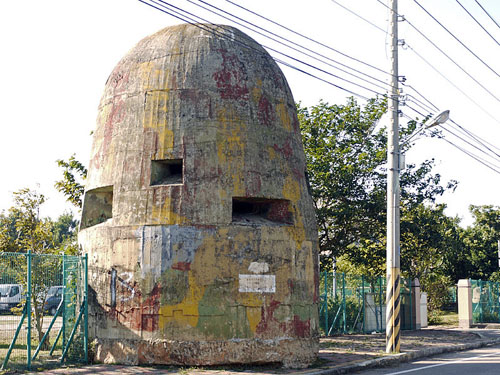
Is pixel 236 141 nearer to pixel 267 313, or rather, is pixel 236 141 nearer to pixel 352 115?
pixel 267 313

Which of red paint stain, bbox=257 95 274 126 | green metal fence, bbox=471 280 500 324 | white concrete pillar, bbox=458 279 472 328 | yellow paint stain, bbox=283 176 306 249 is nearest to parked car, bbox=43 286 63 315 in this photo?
yellow paint stain, bbox=283 176 306 249

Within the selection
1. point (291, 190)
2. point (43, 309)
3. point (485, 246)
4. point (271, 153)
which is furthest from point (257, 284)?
point (485, 246)

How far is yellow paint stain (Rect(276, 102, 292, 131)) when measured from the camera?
50.4 ft

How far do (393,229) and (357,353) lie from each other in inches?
139

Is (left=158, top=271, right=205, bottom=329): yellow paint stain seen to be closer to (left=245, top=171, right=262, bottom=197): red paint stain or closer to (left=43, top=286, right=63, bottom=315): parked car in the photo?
(left=245, top=171, right=262, bottom=197): red paint stain

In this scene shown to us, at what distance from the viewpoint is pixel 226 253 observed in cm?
1392

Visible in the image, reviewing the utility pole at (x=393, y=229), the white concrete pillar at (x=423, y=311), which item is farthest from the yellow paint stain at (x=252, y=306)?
Answer: the white concrete pillar at (x=423, y=311)

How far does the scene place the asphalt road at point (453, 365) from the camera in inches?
576

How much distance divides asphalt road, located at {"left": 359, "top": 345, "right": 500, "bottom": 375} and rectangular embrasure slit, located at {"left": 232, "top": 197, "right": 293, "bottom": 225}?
4.05 m

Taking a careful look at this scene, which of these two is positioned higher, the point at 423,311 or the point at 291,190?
the point at 291,190

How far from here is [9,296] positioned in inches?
513

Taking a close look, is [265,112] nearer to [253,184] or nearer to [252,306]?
[253,184]

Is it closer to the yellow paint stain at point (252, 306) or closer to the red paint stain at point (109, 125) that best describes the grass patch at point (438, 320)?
the yellow paint stain at point (252, 306)

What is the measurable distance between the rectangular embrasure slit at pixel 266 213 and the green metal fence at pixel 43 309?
3913 mm
